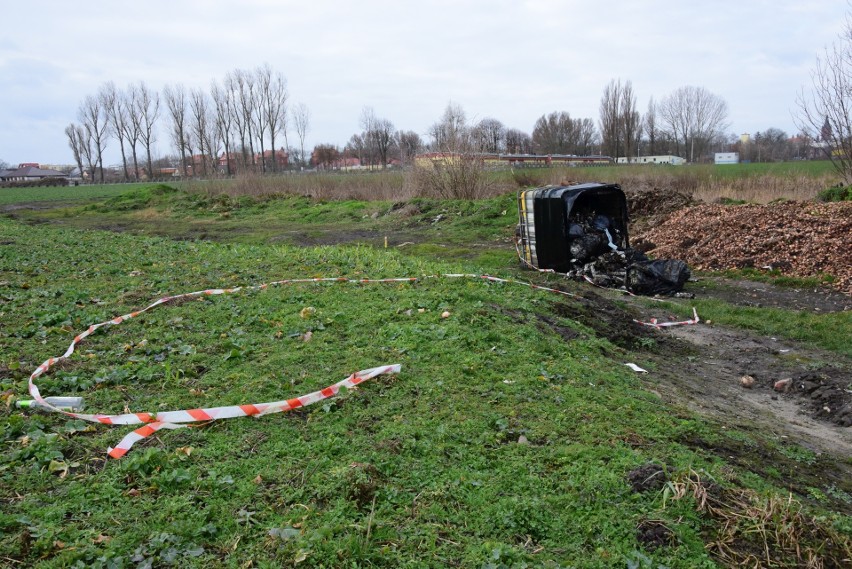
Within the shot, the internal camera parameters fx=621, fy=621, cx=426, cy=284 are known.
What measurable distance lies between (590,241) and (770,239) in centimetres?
433

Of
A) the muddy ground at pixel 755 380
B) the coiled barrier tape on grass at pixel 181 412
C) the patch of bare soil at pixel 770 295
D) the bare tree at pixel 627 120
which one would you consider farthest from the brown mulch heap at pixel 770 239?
the bare tree at pixel 627 120

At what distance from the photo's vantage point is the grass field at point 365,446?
10.3 feet

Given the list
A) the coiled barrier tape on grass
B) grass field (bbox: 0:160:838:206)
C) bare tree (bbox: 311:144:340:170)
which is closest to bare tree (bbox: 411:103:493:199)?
grass field (bbox: 0:160:838:206)

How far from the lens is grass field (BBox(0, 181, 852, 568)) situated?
123 inches

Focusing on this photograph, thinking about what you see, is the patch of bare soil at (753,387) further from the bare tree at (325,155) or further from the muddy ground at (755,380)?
the bare tree at (325,155)

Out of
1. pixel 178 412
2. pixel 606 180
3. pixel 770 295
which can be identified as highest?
pixel 606 180

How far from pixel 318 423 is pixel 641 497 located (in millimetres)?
2197

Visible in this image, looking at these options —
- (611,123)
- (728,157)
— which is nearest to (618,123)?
(611,123)

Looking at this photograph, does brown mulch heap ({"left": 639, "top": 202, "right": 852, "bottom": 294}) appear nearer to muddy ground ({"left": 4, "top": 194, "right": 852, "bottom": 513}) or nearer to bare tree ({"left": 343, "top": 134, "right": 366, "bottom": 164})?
muddy ground ({"left": 4, "top": 194, "right": 852, "bottom": 513})

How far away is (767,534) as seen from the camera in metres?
3.18

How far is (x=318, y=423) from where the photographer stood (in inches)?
174

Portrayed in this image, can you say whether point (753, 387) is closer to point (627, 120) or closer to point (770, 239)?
point (770, 239)

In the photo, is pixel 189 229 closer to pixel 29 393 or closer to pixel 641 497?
pixel 29 393

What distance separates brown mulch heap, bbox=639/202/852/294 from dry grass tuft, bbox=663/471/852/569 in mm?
9156
